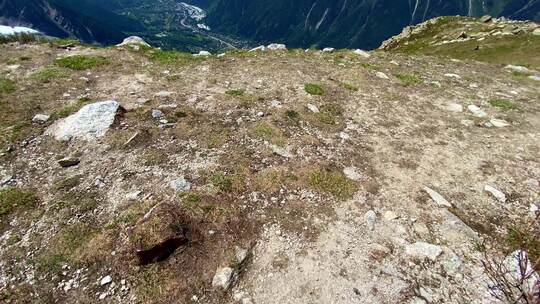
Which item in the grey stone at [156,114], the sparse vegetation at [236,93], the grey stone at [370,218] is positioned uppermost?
the grey stone at [156,114]

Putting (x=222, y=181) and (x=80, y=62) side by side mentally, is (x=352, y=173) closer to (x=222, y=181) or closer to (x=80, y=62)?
(x=222, y=181)

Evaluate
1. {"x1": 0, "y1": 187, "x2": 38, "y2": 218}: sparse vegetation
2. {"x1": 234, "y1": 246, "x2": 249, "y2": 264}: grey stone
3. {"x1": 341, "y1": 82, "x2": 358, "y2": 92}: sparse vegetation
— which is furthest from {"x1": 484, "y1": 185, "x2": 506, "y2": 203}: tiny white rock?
{"x1": 0, "y1": 187, "x2": 38, "y2": 218}: sparse vegetation

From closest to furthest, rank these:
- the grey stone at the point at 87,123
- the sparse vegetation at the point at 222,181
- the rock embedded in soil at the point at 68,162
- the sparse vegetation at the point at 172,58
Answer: the sparse vegetation at the point at 222,181, the rock embedded in soil at the point at 68,162, the grey stone at the point at 87,123, the sparse vegetation at the point at 172,58

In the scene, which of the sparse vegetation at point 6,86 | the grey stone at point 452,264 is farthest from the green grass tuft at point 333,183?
the sparse vegetation at point 6,86

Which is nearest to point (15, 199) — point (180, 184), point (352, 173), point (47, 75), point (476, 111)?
point (180, 184)

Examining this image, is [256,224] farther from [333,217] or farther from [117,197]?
[117,197]

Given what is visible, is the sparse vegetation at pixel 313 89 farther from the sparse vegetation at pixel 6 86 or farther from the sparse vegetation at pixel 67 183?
the sparse vegetation at pixel 6 86

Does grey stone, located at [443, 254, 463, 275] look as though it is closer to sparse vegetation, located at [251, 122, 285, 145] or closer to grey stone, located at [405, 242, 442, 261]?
grey stone, located at [405, 242, 442, 261]
